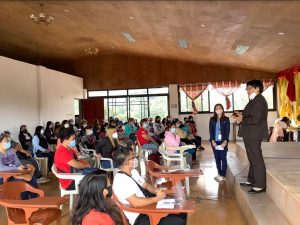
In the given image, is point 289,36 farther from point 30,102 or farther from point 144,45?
point 30,102

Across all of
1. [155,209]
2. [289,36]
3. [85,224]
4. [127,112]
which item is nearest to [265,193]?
[155,209]

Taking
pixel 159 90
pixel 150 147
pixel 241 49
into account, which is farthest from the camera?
pixel 159 90

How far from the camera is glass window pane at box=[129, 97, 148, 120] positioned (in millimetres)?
13852

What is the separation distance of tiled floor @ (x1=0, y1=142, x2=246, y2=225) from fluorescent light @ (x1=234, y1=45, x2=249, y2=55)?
327 centimetres

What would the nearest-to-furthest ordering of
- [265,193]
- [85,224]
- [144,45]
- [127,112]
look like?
[85,224] → [265,193] → [144,45] → [127,112]

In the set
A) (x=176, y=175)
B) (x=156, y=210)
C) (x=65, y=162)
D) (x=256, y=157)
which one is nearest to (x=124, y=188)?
(x=156, y=210)

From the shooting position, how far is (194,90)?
1334 centimetres

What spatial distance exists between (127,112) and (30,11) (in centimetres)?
699

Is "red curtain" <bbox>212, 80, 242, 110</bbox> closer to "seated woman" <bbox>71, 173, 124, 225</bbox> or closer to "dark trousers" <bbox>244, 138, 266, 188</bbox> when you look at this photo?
"dark trousers" <bbox>244, 138, 266, 188</bbox>

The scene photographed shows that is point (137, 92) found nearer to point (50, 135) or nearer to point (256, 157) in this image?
point (50, 135)

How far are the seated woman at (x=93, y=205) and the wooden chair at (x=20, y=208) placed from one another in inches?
33.1

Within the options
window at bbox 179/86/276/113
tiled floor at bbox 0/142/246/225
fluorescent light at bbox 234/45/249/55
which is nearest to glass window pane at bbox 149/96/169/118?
window at bbox 179/86/276/113

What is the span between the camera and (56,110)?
447 inches

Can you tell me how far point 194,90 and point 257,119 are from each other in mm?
9754
